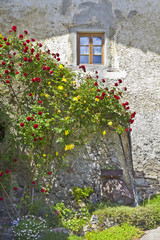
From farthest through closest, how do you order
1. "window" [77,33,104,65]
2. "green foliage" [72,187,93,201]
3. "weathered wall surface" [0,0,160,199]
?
"window" [77,33,104,65] < "weathered wall surface" [0,0,160,199] < "green foliage" [72,187,93,201]

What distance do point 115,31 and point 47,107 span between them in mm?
2423

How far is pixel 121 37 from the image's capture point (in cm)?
606

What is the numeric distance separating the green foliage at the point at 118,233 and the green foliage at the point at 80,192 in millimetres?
711

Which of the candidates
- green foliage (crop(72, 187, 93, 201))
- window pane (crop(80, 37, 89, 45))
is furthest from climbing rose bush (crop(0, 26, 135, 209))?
window pane (crop(80, 37, 89, 45))

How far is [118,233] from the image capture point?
430 cm

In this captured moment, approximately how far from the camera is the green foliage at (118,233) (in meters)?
4.20

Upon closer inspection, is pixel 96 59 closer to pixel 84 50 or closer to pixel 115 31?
pixel 84 50

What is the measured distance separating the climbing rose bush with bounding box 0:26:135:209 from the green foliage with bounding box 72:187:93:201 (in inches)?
18.9

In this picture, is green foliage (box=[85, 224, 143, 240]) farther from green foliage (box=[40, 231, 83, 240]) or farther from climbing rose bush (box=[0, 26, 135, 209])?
climbing rose bush (box=[0, 26, 135, 209])

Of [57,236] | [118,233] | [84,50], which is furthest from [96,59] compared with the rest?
[57,236]

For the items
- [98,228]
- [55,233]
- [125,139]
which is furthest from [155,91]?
[55,233]

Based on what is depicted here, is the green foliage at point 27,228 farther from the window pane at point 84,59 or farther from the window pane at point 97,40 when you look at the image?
the window pane at point 97,40

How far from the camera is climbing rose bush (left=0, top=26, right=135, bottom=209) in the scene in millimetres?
4762

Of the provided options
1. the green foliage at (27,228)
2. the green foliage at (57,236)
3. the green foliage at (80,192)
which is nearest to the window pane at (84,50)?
the green foliage at (80,192)
